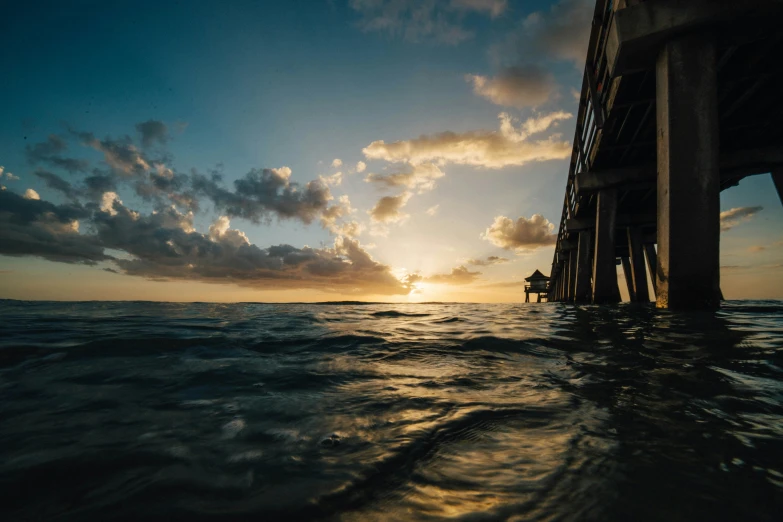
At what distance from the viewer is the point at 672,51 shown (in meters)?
5.82

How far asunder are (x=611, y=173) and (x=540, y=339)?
10896 mm

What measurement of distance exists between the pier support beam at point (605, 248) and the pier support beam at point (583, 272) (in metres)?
3.20

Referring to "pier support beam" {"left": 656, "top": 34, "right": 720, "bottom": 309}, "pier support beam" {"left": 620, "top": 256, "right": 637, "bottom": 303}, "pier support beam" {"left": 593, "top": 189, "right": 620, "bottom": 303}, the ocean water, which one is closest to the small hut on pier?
"pier support beam" {"left": 620, "top": 256, "right": 637, "bottom": 303}

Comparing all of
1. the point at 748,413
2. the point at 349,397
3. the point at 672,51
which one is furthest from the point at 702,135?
the point at 349,397

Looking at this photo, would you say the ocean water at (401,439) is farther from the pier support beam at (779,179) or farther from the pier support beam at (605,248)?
the pier support beam at (779,179)

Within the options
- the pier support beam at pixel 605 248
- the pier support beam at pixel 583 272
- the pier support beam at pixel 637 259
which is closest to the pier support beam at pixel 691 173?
Answer: the pier support beam at pixel 605 248

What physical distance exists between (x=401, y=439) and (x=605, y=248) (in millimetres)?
13526

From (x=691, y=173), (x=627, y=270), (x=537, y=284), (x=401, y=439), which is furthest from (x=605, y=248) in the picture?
(x=537, y=284)

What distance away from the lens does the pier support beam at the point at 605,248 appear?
1230 centimetres

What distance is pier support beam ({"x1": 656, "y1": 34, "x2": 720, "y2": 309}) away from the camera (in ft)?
18.2

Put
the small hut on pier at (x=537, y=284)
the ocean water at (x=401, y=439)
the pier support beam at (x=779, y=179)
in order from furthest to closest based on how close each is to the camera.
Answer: the small hut on pier at (x=537, y=284)
the pier support beam at (x=779, y=179)
the ocean water at (x=401, y=439)

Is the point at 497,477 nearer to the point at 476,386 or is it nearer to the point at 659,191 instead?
the point at 476,386

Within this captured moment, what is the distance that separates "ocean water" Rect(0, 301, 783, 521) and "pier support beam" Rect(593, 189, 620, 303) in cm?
1064

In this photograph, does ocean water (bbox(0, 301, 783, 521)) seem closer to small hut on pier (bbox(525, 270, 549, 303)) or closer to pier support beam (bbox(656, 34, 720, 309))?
pier support beam (bbox(656, 34, 720, 309))
